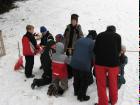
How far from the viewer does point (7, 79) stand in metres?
10.5

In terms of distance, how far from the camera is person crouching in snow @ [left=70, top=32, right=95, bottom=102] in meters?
8.23

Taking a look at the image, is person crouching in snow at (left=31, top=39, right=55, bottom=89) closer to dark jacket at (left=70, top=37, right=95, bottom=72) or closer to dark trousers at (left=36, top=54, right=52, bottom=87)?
dark trousers at (left=36, top=54, right=52, bottom=87)

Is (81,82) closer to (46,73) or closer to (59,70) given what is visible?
(59,70)

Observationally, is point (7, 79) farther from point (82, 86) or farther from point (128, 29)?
point (128, 29)

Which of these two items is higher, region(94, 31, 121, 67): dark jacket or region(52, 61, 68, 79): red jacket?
region(94, 31, 121, 67): dark jacket

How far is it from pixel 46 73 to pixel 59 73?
0.71 metres

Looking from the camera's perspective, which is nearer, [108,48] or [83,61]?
[108,48]

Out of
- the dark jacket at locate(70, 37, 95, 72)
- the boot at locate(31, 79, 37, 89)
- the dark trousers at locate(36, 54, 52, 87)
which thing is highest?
the dark jacket at locate(70, 37, 95, 72)

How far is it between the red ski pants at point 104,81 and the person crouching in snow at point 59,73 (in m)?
1.21

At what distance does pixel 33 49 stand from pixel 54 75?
122cm

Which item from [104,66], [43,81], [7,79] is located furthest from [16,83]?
[104,66]

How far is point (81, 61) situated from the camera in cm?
834

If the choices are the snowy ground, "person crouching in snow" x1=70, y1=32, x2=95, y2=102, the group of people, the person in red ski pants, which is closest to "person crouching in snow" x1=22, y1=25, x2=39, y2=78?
the group of people

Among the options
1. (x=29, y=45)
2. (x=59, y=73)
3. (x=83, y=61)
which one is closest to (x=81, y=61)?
(x=83, y=61)
